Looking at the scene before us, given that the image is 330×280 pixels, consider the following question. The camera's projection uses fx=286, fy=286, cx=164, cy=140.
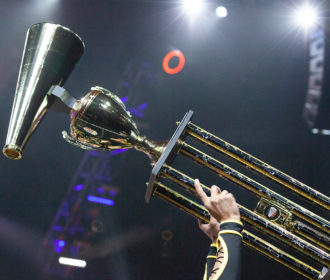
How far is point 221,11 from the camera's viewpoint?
3.01 m

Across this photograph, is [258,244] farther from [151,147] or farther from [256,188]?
[151,147]

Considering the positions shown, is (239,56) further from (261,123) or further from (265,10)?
(261,123)

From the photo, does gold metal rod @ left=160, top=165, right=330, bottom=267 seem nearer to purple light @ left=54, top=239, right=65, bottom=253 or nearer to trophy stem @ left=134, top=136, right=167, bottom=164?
trophy stem @ left=134, top=136, right=167, bottom=164

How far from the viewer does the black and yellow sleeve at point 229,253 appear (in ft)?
2.03

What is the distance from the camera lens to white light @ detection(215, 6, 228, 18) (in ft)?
9.82

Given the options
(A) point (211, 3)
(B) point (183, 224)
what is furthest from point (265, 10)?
(B) point (183, 224)

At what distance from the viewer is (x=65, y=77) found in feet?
2.74

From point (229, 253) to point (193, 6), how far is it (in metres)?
2.98

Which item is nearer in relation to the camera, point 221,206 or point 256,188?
point 221,206

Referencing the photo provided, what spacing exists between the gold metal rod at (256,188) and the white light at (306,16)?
2580 millimetres

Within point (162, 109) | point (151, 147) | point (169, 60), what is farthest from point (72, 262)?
point (151, 147)

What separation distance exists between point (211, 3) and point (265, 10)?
0.56 m

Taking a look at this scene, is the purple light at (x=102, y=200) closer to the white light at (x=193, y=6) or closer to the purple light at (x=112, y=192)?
the purple light at (x=112, y=192)

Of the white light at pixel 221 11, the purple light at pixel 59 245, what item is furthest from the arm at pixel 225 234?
the purple light at pixel 59 245
